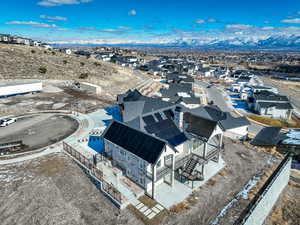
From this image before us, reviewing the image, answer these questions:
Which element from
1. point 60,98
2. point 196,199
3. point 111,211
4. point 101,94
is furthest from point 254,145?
point 60,98

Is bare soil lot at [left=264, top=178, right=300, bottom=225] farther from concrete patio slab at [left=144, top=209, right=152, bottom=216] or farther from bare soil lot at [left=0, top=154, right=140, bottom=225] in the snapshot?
bare soil lot at [left=0, top=154, right=140, bottom=225]

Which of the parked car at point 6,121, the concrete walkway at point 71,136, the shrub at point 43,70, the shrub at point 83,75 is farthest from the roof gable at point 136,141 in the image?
the shrub at point 43,70

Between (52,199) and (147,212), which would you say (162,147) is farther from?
(52,199)

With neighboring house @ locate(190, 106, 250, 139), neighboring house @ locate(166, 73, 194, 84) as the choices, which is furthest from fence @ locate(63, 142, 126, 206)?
neighboring house @ locate(166, 73, 194, 84)

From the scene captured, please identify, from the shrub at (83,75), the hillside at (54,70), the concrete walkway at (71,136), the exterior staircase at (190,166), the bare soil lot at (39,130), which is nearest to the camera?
the exterior staircase at (190,166)

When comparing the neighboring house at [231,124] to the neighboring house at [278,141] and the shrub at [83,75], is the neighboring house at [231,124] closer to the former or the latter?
the neighboring house at [278,141]

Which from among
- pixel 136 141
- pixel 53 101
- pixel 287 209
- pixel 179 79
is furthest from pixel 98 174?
pixel 179 79
